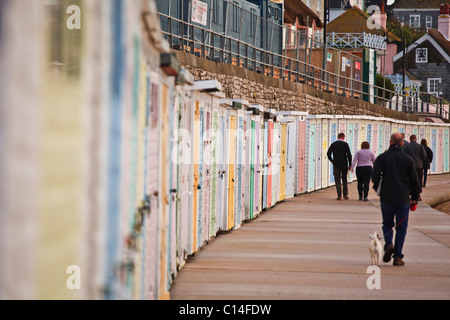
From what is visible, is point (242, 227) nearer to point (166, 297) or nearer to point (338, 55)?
point (166, 297)

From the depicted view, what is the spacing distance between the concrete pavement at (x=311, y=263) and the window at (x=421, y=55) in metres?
69.7

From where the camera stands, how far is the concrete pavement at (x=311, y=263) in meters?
9.27

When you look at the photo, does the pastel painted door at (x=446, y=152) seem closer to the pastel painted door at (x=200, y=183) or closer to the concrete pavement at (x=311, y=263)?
the concrete pavement at (x=311, y=263)

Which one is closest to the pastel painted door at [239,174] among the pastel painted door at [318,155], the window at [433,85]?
the pastel painted door at [318,155]

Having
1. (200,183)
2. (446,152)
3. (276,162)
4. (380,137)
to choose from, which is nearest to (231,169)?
(200,183)

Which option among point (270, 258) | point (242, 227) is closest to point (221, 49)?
point (242, 227)

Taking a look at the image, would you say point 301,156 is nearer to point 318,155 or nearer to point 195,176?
point 318,155

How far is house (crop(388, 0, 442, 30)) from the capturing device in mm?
108688

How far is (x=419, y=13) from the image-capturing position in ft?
357

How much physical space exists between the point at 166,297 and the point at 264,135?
37.1ft

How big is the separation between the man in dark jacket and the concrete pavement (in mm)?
295

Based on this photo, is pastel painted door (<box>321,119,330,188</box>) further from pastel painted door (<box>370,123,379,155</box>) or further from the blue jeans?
the blue jeans

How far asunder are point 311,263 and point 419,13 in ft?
332

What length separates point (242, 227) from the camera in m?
16.2
